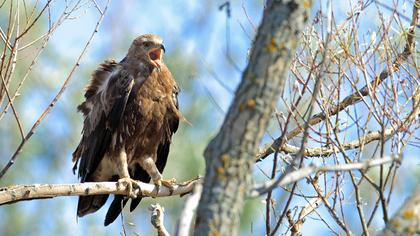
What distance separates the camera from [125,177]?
5762mm

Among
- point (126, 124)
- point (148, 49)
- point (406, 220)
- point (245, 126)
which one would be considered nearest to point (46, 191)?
point (126, 124)

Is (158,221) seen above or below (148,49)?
below

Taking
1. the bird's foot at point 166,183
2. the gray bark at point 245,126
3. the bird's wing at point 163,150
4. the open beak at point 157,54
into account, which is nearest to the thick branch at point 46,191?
the bird's foot at point 166,183

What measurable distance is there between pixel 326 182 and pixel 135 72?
80.8 inches

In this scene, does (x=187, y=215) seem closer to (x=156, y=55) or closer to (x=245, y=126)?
(x=245, y=126)

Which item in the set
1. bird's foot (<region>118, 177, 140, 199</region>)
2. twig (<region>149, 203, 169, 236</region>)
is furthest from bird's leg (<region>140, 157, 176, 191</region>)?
twig (<region>149, 203, 169, 236</region>)

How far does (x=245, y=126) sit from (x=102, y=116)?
3.54 meters

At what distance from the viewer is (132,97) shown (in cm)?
601

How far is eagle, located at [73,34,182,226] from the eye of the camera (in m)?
6.00

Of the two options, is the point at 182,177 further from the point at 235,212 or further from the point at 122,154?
the point at 235,212

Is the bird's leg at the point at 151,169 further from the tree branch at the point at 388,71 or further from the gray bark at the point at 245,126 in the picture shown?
the gray bark at the point at 245,126

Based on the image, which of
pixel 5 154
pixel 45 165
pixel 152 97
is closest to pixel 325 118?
pixel 152 97

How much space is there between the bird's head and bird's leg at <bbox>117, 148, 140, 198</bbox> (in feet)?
2.33

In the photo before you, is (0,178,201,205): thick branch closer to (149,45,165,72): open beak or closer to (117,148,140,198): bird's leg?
(117,148,140,198): bird's leg
